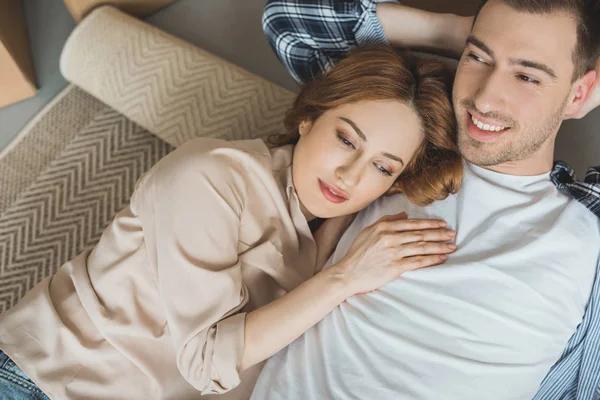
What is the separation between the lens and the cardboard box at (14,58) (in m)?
1.67

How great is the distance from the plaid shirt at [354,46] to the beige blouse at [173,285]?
1.12ft

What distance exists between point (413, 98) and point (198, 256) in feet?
1.90

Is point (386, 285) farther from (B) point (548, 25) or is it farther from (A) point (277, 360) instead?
(B) point (548, 25)

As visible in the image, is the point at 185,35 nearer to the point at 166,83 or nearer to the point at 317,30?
the point at 166,83

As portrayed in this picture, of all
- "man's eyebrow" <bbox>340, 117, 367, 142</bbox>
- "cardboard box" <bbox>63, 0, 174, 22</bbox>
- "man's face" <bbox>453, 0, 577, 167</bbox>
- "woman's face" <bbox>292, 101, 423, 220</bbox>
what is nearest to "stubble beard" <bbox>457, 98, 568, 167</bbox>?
"man's face" <bbox>453, 0, 577, 167</bbox>

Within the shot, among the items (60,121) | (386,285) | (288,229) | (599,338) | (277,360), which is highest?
(60,121)

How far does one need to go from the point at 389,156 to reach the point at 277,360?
20.8 inches

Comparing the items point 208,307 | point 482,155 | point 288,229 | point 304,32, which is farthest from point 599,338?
point 304,32

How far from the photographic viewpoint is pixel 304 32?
4.74 ft

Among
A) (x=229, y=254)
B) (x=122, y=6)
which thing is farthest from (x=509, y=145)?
(x=122, y=6)

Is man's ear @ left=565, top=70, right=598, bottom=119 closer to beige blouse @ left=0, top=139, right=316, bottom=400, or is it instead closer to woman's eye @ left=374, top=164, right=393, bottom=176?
woman's eye @ left=374, top=164, right=393, bottom=176

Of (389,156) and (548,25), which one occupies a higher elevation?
(548,25)

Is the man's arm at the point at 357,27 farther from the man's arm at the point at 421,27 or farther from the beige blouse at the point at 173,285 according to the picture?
the beige blouse at the point at 173,285

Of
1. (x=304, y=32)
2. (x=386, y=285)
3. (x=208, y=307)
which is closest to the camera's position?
(x=208, y=307)
